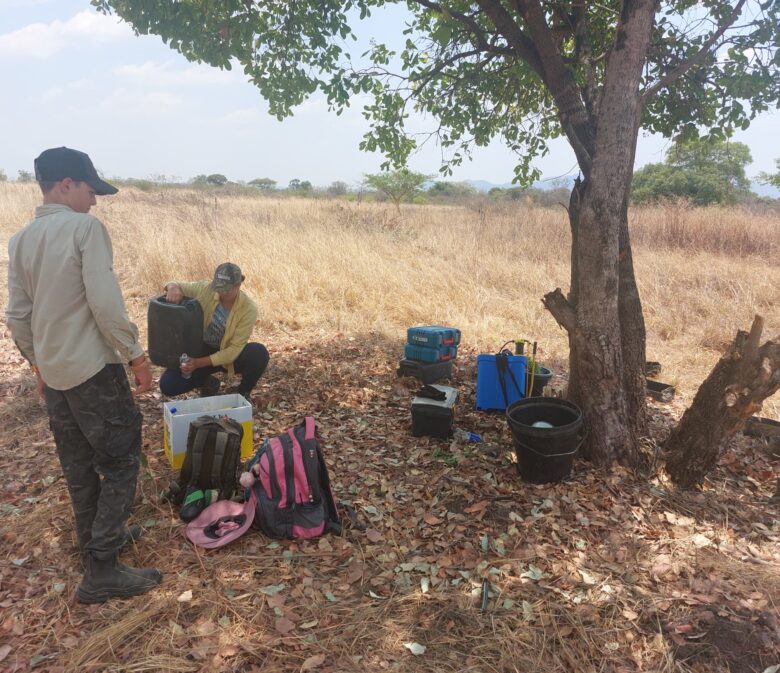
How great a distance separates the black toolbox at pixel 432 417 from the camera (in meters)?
4.22

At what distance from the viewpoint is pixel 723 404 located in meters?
3.47

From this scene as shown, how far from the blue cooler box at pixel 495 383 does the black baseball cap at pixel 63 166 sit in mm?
3311

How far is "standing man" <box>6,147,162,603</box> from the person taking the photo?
7.32 ft

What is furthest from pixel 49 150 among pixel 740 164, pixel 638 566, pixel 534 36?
pixel 740 164

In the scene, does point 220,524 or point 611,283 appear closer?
point 220,524

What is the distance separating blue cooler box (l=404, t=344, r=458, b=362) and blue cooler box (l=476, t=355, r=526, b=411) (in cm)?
64

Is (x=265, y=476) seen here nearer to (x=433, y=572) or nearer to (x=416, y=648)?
(x=433, y=572)

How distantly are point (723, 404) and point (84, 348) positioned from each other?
12.1ft

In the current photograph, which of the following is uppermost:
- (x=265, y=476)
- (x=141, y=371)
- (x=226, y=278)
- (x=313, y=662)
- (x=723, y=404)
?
(x=226, y=278)

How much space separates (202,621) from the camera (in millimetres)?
2439

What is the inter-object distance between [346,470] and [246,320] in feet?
4.60

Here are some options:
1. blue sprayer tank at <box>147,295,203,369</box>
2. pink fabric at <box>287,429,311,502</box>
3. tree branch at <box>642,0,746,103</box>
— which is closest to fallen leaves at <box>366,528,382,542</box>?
pink fabric at <box>287,429,311,502</box>

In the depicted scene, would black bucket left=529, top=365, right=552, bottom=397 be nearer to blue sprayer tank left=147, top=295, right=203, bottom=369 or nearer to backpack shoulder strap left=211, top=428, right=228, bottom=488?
backpack shoulder strap left=211, top=428, right=228, bottom=488

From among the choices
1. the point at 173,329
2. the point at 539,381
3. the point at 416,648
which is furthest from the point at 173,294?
the point at 539,381
